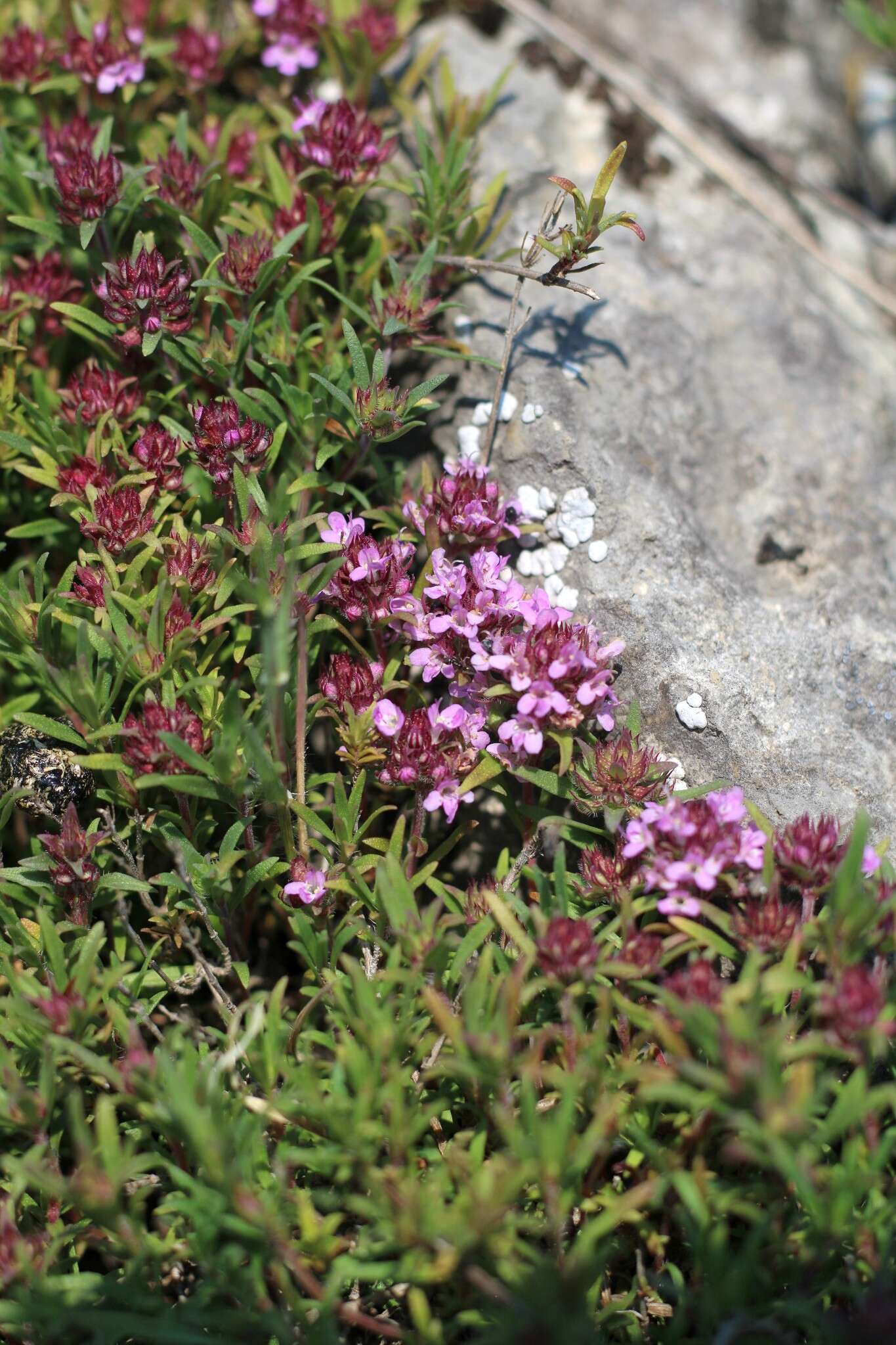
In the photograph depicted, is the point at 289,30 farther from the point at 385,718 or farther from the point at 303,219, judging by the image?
the point at 385,718

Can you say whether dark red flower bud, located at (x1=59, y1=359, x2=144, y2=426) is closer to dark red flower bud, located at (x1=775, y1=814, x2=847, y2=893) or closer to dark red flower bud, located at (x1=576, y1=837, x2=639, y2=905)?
dark red flower bud, located at (x1=576, y1=837, x2=639, y2=905)

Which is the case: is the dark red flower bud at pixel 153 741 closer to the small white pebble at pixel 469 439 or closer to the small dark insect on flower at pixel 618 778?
the small dark insect on flower at pixel 618 778

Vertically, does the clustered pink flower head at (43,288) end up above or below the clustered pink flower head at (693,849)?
below

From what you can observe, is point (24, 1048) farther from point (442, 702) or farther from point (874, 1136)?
point (874, 1136)

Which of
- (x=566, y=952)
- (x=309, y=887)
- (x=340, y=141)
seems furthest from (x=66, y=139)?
(x=566, y=952)

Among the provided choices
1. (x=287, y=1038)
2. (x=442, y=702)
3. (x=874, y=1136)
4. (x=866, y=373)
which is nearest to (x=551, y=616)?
(x=442, y=702)

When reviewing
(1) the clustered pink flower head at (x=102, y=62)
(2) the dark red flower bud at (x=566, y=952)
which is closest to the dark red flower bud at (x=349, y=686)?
(2) the dark red flower bud at (x=566, y=952)
